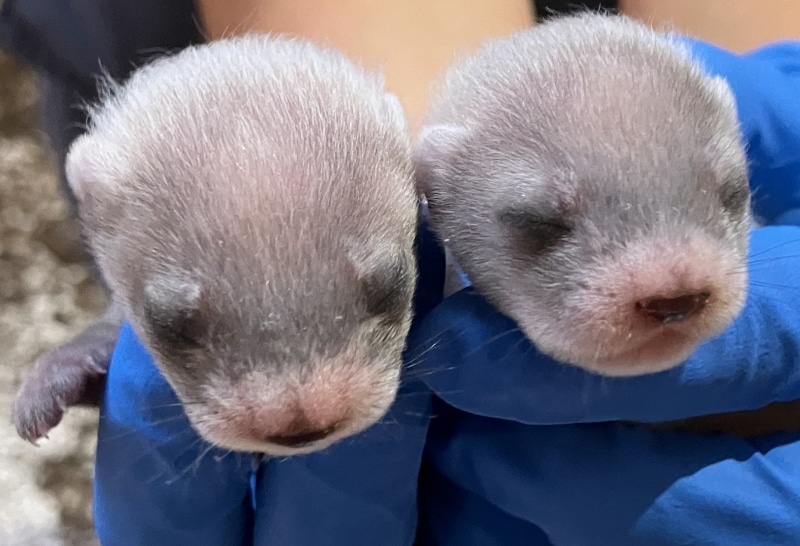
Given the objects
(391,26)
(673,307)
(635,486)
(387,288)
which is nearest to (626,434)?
(635,486)

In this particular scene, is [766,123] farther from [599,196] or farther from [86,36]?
[86,36]

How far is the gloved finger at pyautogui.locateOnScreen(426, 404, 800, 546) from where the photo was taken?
100 centimetres

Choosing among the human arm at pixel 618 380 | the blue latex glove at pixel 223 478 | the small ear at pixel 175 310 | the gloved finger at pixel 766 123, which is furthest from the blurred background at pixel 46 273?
the small ear at pixel 175 310

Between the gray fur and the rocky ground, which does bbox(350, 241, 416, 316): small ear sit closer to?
the gray fur

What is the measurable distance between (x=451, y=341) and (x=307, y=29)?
0.77m

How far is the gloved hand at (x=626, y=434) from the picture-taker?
3.18ft

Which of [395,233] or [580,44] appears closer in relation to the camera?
[395,233]

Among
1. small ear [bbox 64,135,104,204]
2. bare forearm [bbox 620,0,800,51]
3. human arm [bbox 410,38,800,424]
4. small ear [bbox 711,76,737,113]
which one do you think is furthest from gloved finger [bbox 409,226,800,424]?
bare forearm [bbox 620,0,800,51]

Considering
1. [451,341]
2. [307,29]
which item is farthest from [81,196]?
[307,29]

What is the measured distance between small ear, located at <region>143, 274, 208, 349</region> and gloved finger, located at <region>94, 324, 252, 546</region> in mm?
135

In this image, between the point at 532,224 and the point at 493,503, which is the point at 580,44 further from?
the point at 493,503

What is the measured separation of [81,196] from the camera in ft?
3.32

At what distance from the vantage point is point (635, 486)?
3.30 feet

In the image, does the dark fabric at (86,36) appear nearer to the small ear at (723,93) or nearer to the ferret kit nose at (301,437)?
the small ear at (723,93)
